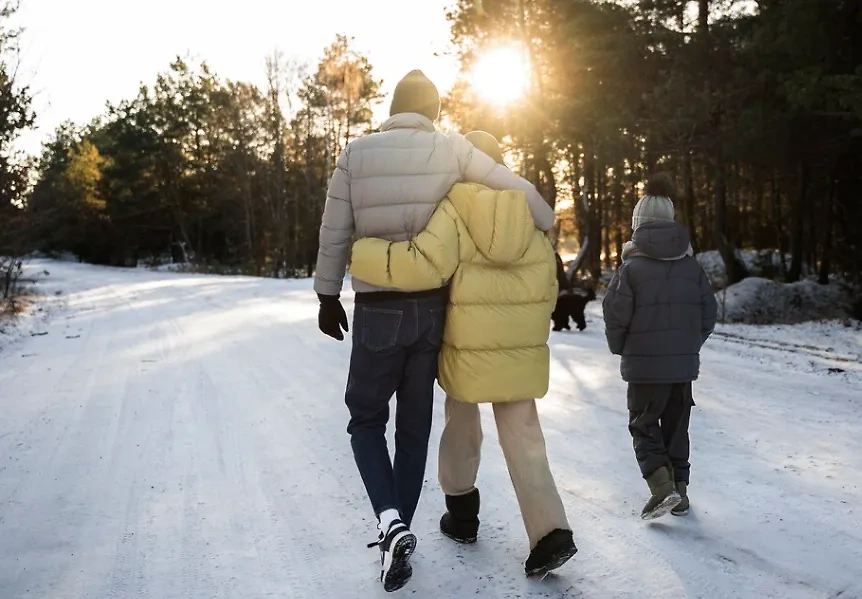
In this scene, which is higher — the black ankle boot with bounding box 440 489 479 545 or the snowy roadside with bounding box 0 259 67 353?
the snowy roadside with bounding box 0 259 67 353

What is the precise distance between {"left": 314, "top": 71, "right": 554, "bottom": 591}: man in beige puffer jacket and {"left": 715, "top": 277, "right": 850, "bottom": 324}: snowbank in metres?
14.5

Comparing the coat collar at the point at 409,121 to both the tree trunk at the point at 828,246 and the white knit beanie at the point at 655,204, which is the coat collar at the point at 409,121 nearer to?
the white knit beanie at the point at 655,204

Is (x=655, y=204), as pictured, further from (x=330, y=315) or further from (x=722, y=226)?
(x=722, y=226)

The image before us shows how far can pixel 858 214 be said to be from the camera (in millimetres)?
17016

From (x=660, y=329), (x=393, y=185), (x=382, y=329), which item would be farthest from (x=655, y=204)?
(x=382, y=329)

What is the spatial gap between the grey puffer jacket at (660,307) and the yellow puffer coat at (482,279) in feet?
2.81

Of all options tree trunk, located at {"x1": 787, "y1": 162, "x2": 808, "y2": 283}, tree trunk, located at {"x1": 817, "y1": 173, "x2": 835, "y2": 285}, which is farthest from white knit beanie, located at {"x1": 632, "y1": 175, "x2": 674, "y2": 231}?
tree trunk, located at {"x1": 787, "y1": 162, "x2": 808, "y2": 283}

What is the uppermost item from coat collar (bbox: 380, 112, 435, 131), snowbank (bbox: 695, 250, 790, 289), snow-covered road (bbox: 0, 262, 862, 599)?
coat collar (bbox: 380, 112, 435, 131)

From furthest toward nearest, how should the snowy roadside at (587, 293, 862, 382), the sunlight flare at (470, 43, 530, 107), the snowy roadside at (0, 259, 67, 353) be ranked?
the sunlight flare at (470, 43, 530, 107) < the snowy roadside at (0, 259, 67, 353) < the snowy roadside at (587, 293, 862, 382)

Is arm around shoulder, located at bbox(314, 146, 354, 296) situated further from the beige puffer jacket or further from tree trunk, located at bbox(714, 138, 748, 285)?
tree trunk, located at bbox(714, 138, 748, 285)

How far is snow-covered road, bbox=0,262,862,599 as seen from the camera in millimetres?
3078

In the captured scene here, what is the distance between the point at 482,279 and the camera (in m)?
3.04

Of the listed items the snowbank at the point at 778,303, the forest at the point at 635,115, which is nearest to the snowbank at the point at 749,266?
the forest at the point at 635,115

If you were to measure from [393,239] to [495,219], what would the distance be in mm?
434
